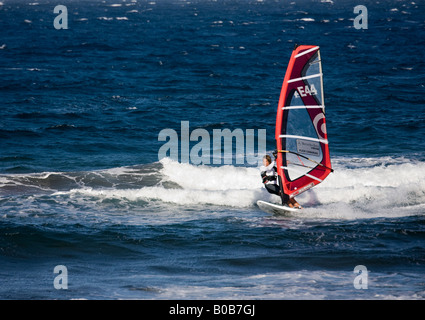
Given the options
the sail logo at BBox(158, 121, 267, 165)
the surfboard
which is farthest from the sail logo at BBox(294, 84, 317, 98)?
the sail logo at BBox(158, 121, 267, 165)

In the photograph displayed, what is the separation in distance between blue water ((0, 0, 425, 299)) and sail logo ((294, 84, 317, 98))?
2435mm

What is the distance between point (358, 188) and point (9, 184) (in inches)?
335

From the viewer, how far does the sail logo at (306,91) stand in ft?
36.4

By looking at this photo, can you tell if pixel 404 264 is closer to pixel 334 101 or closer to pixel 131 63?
pixel 334 101

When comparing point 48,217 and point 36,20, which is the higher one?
point 36,20

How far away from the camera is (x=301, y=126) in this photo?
11328 millimetres

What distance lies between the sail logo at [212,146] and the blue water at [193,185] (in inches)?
15.0

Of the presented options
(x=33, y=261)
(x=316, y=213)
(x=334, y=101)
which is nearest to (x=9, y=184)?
(x=33, y=261)

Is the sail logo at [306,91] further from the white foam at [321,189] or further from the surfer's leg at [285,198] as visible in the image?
the white foam at [321,189]

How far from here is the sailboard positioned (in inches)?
432

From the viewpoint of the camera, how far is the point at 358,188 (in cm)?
1352

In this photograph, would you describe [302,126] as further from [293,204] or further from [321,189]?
[321,189]

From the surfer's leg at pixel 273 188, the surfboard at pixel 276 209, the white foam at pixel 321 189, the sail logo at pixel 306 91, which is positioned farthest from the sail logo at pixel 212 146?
the sail logo at pixel 306 91

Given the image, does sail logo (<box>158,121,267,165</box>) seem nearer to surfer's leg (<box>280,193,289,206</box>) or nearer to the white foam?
the white foam
